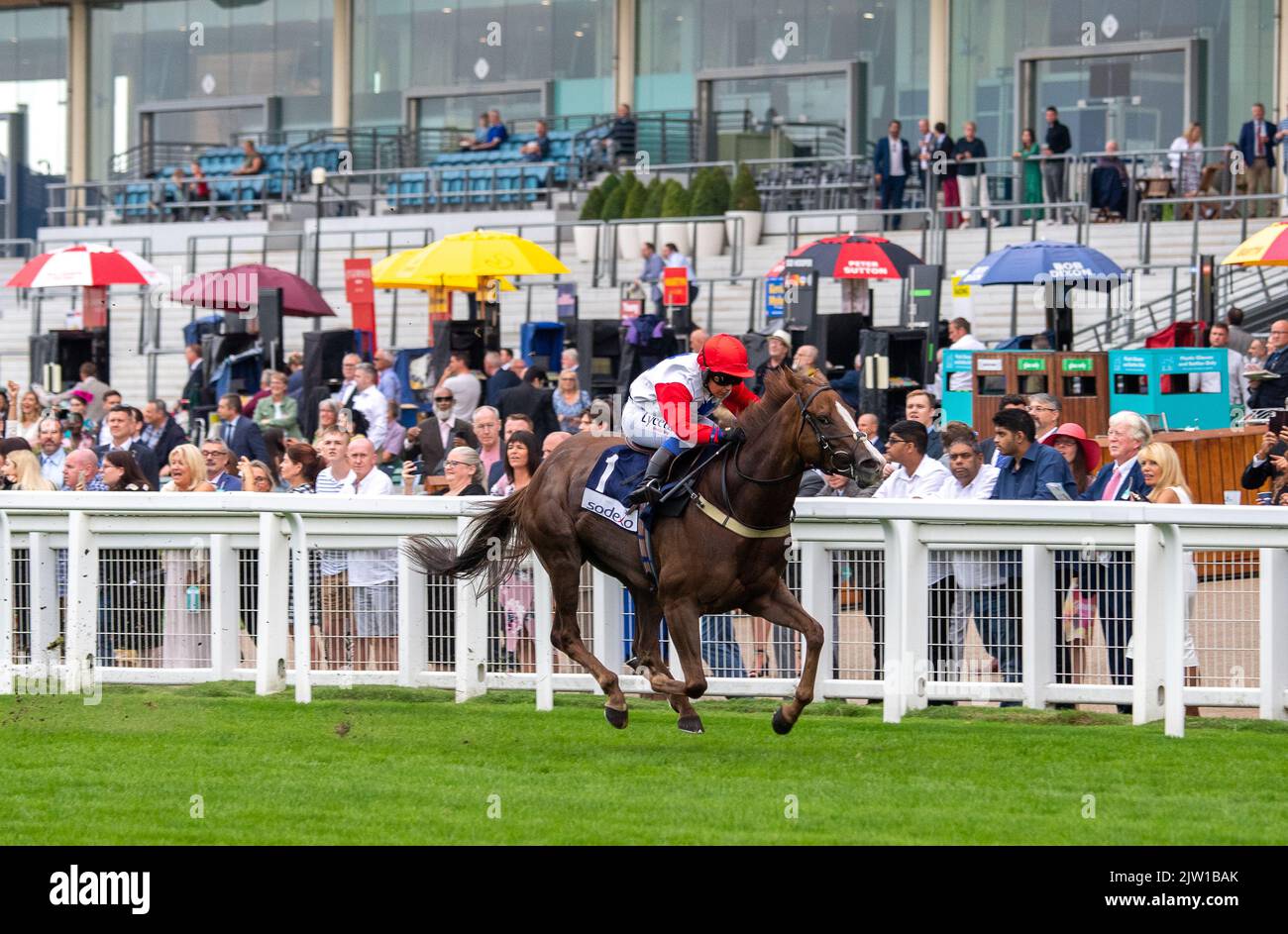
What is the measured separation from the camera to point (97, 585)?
1003 cm

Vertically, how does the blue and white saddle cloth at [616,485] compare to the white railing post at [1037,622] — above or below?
above

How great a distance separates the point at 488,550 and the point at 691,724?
4.31 feet

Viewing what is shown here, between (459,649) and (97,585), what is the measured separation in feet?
5.70

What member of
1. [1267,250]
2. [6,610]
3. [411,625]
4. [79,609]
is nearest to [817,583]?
[411,625]

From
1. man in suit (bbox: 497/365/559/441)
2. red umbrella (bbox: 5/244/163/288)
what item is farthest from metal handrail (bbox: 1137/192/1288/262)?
red umbrella (bbox: 5/244/163/288)

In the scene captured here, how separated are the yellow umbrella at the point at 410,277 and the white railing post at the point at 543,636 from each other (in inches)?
399

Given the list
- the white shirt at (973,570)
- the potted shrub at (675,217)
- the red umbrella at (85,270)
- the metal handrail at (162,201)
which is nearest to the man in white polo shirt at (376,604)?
A: the white shirt at (973,570)

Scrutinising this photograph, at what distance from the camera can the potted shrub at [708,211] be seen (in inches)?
985

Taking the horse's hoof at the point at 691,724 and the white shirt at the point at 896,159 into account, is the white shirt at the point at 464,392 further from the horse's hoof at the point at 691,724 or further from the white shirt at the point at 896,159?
the white shirt at the point at 896,159

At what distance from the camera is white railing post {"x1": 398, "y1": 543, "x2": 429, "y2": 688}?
390 inches

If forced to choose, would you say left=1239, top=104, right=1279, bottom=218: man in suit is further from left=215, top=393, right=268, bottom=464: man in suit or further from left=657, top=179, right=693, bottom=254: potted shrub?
left=215, top=393, right=268, bottom=464: man in suit

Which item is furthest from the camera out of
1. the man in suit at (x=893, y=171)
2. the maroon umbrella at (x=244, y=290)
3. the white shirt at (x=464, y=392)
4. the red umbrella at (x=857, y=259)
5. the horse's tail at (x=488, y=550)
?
the man in suit at (x=893, y=171)

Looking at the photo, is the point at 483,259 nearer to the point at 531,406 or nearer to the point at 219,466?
the point at 531,406
